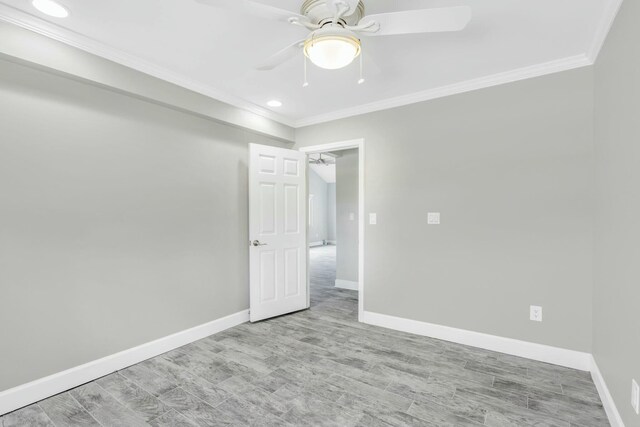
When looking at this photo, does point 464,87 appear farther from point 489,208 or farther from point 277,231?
point 277,231

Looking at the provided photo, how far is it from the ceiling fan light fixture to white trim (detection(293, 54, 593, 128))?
170 cm

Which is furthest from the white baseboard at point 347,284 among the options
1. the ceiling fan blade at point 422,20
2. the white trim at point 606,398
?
the ceiling fan blade at point 422,20

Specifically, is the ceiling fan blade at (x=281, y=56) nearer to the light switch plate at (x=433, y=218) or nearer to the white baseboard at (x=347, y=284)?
the light switch plate at (x=433, y=218)

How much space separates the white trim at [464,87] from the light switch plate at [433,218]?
3.86ft

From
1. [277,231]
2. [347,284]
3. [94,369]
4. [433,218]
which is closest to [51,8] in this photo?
[94,369]

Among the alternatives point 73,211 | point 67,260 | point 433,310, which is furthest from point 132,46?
point 433,310

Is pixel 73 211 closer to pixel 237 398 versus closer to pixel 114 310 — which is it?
pixel 114 310

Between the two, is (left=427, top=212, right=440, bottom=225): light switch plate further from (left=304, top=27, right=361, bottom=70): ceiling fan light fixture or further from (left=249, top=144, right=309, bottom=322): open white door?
(left=304, top=27, right=361, bottom=70): ceiling fan light fixture

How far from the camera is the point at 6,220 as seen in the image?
192 cm

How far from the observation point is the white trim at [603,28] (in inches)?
68.0

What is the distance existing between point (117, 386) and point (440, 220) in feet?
10.0

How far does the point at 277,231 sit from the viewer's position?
12.0ft

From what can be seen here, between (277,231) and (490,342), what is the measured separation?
8.06 feet

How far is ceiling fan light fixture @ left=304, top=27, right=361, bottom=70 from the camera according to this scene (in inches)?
61.6
